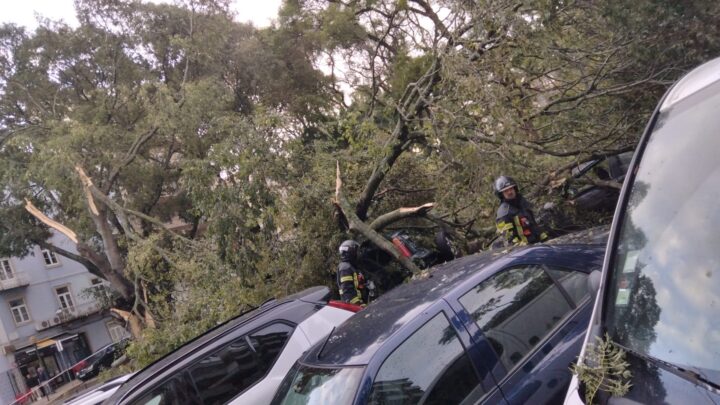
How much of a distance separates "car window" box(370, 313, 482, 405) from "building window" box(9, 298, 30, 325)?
37.8 metres

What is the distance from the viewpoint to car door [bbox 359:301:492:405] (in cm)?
277

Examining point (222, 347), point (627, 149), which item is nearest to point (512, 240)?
point (627, 149)

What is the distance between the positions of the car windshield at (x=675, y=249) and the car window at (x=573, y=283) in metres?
1.54

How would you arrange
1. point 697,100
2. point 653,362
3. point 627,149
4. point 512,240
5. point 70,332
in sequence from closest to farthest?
1. point 653,362
2. point 697,100
3. point 512,240
4. point 627,149
5. point 70,332

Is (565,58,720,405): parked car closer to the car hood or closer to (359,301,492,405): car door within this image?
the car hood

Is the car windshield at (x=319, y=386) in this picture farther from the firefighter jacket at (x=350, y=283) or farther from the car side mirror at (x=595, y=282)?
the firefighter jacket at (x=350, y=283)

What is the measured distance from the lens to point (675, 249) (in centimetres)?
177

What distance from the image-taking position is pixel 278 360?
481cm

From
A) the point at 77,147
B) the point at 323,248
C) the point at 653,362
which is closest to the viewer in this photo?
the point at 653,362

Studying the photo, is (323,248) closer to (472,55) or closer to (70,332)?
(472,55)

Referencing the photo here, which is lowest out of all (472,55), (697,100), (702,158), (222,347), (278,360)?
(278,360)

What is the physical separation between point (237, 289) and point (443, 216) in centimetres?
353

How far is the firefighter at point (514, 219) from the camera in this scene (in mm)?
6211

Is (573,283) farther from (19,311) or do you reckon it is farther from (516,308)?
(19,311)
